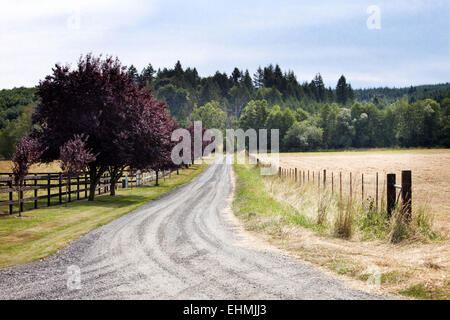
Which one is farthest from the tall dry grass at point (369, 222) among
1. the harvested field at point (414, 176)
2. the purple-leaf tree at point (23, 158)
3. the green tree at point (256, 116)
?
the green tree at point (256, 116)

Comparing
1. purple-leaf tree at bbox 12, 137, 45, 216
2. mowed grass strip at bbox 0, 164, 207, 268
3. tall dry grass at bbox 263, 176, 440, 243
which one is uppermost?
purple-leaf tree at bbox 12, 137, 45, 216

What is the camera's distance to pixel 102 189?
3152 centimetres

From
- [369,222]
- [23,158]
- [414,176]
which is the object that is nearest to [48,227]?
[23,158]

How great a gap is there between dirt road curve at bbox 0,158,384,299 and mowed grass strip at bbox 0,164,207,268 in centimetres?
70

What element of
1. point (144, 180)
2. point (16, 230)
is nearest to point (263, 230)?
point (16, 230)

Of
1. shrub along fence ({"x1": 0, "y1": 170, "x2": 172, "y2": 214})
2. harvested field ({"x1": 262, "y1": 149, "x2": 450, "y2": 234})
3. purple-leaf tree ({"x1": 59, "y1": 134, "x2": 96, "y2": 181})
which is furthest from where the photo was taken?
shrub along fence ({"x1": 0, "y1": 170, "x2": 172, "y2": 214})

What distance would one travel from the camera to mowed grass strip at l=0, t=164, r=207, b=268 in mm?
11312

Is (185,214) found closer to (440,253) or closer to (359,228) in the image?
(359,228)

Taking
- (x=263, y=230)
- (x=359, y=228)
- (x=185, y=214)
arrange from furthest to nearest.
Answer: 1. (x=185, y=214)
2. (x=263, y=230)
3. (x=359, y=228)

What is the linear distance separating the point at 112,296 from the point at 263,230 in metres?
8.09

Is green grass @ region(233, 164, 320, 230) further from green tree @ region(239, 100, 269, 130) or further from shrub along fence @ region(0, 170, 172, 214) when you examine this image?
green tree @ region(239, 100, 269, 130)

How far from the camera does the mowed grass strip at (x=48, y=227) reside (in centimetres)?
1131

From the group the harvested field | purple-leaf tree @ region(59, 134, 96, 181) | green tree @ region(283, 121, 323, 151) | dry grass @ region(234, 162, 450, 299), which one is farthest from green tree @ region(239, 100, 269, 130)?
dry grass @ region(234, 162, 450, 299)
